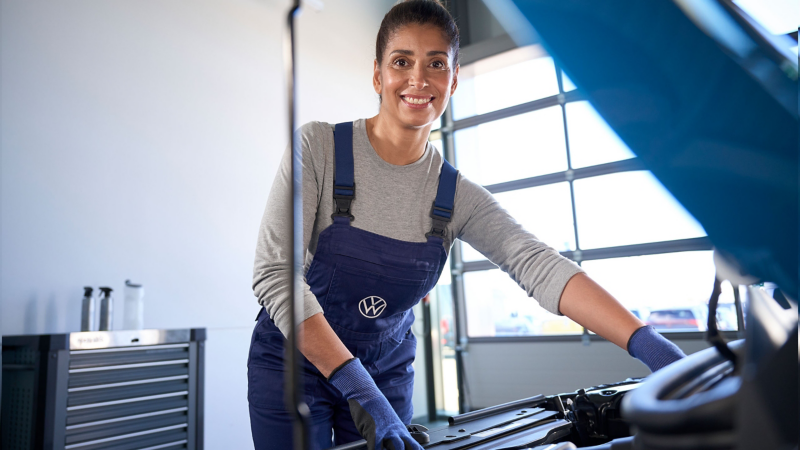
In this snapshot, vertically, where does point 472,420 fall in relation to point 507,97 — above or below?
below

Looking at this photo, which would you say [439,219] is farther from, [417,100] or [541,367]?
[541,367]

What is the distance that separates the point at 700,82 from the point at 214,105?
3598mm

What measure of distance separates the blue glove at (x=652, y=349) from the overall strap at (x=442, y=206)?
52cm

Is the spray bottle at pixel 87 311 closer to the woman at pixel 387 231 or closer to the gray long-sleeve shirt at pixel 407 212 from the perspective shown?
the woman at pixel 387 231

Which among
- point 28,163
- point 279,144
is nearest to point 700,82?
point 28,163

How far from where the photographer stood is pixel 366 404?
37.1 inches

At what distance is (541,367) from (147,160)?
10.4 feet

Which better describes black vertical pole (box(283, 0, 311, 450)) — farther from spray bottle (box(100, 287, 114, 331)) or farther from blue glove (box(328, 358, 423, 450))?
spray bottle (box(100, 287, 114, 331))

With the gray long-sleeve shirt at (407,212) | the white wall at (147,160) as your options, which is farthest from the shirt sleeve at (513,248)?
the white wall at (147,160)

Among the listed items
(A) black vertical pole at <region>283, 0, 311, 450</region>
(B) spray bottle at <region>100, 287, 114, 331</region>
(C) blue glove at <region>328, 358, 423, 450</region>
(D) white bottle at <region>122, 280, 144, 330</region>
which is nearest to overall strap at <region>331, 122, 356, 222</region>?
(C) blue glove at <region>328, 358, 423, 450</region>

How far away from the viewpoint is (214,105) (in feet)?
11.8

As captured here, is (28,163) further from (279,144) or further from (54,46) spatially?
(279,144)

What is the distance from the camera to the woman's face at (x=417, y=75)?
1297mm

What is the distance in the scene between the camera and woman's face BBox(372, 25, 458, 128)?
130 cm
